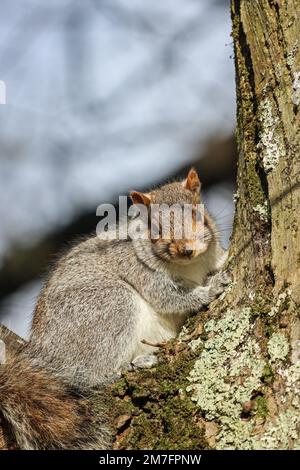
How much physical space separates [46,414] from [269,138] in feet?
6.18

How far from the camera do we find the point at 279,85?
3.32 metres

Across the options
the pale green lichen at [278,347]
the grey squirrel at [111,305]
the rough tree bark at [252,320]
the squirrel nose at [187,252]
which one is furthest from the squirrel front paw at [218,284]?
the pale green lichen at [278,347]

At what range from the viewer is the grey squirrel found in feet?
12.8

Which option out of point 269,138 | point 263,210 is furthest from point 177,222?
point 269,138

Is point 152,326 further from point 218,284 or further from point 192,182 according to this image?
point 192,182

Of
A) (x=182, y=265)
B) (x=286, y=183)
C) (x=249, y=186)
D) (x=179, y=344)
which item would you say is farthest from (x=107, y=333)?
(x=286, y=183)

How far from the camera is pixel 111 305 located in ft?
15.1

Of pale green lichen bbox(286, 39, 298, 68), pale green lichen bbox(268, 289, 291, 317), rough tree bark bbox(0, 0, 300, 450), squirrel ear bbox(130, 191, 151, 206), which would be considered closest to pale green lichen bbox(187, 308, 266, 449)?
rough tree bark bbox(0, 0, 300, 450)

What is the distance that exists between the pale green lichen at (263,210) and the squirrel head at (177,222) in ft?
3.57

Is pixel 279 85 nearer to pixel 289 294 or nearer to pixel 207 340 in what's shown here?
pixel 289 294

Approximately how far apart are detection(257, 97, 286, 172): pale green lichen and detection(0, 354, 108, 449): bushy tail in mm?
1626

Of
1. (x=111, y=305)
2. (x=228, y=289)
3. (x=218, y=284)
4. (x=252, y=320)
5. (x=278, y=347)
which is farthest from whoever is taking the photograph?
(x=111, y=305)

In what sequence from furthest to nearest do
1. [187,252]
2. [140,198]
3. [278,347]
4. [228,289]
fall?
1. [140,198]
2. [187,252]
3. [228,289]
4. [278,347]
